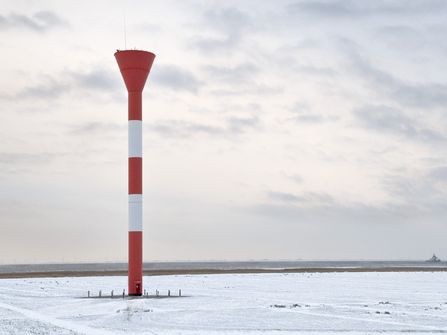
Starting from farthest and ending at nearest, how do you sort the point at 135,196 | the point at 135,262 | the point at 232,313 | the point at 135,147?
1. the point at 135,262
2. the point at 135,147
3. the point at 135,196
4. the point at 232,313

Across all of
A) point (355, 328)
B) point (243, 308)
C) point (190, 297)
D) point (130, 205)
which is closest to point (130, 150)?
point (130, 205)

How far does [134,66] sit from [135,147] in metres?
5.71

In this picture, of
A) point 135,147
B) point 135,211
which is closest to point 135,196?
point 135,211

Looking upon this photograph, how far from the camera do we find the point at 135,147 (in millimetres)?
49031

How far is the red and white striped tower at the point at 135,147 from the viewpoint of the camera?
48.8 m

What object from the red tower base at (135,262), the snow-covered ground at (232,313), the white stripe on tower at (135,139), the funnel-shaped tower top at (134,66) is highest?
the funnel-shaped tower top at (134,66)

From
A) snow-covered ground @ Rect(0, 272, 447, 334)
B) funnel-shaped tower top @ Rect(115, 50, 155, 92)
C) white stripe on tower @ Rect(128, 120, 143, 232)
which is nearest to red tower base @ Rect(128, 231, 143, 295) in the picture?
white stripe on tower @ Rect(128, 120, 143, 232)

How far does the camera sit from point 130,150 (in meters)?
49.1

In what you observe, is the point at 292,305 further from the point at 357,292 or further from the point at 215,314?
the point at 357,292

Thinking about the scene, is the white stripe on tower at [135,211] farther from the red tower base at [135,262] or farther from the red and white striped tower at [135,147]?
the red tower base at [135,262]

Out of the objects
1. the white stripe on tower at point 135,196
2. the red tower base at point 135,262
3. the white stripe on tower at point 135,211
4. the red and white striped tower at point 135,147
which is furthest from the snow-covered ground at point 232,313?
the white stripe on tower at point 135,196

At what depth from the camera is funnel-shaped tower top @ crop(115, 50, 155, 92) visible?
4862 centimetres

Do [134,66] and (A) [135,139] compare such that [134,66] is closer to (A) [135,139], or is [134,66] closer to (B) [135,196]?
(A) [135,139]

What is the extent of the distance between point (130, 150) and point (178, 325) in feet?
64.3
